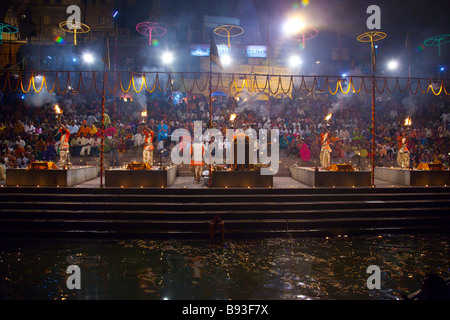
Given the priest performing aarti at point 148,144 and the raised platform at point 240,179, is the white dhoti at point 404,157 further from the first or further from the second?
the priest performing aarti at point 148,144

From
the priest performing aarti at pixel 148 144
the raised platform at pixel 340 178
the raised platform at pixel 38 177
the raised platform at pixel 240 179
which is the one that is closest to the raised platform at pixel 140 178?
the raised platform at pixel 38 177

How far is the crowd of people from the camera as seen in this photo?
16375 mm

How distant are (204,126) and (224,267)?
15.8 m

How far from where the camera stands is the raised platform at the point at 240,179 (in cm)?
1055

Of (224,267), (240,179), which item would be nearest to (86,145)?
(240,179)

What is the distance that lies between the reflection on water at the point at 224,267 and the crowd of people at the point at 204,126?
207 inches

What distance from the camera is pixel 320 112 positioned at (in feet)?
90.1

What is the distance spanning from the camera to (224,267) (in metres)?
6.06

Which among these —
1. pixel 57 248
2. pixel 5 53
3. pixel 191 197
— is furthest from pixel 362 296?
pixel 5 53

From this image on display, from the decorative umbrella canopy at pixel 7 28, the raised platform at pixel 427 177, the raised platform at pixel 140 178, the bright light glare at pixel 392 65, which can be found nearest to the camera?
the raised platform at pixel 140 178

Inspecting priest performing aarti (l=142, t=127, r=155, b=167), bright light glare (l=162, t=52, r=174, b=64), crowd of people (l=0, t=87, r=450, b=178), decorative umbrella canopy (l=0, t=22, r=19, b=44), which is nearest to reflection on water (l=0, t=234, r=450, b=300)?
crowd of people (l=0, t=87, r=450, b=178)

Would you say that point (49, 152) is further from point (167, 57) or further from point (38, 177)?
point (167, 57)

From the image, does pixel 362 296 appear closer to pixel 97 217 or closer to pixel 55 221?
pixel 97 217
